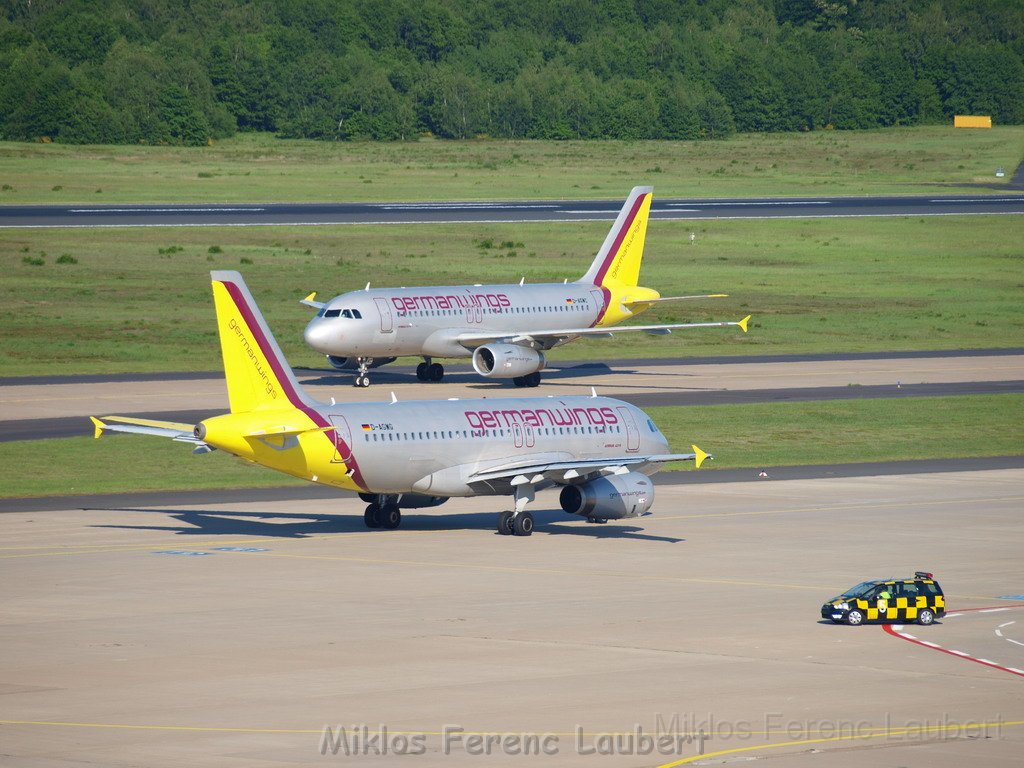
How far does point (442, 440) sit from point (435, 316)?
39973 mm

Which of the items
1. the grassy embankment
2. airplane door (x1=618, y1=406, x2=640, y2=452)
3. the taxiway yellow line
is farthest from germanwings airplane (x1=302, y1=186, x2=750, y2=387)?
the taxiway yellow line

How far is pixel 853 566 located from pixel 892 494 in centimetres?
1609

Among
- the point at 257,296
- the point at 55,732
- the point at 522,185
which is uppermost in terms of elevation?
the point at 522,185

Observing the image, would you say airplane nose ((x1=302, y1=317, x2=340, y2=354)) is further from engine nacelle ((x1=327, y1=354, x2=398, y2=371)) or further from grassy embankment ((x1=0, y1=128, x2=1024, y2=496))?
grassy embankment ((x1=0, y1=128, x2=1024, y2=496))

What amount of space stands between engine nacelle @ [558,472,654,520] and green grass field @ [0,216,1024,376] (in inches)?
1889

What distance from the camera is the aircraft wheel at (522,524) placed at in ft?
192

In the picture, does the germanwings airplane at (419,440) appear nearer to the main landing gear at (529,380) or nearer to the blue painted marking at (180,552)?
Result: the blue painted marking at (180,552)

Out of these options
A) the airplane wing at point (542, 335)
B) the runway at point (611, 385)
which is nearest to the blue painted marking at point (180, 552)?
the runway at point (611, 385)

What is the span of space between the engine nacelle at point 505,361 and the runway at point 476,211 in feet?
203

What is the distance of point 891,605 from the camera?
4456cm

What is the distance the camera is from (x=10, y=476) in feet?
225

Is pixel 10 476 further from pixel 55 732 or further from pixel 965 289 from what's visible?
pixel 965 289

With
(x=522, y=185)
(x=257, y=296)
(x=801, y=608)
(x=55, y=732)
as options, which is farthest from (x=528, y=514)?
(x=522, y=185)

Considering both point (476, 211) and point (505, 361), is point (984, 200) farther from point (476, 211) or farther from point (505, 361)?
point (505, 361)
